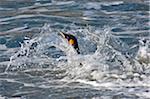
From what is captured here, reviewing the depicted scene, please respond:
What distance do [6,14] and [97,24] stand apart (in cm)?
279

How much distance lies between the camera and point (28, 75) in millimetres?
8078

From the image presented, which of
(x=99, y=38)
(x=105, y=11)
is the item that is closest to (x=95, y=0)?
(x=105, y=11)

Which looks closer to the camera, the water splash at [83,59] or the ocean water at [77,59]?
the ocean water at [77,59]

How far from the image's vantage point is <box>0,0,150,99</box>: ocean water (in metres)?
7.14

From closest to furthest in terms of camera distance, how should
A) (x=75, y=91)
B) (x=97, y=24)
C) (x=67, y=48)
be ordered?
(x=75, y=91), (x=67, y=48), (x=97, y=24)

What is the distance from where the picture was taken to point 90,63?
7922 mm

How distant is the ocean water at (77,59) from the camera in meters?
7.14

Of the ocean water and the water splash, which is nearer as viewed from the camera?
the ocean water

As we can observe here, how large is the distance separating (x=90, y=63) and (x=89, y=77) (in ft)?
1.14

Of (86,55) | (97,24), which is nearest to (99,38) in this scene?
(86,55)

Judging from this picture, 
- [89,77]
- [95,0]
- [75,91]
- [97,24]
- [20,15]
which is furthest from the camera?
[95,0]

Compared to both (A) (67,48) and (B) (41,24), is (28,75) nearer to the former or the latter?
(A) (67,48)

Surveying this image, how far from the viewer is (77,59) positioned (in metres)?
8.09

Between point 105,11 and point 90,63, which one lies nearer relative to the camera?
point 90,63
